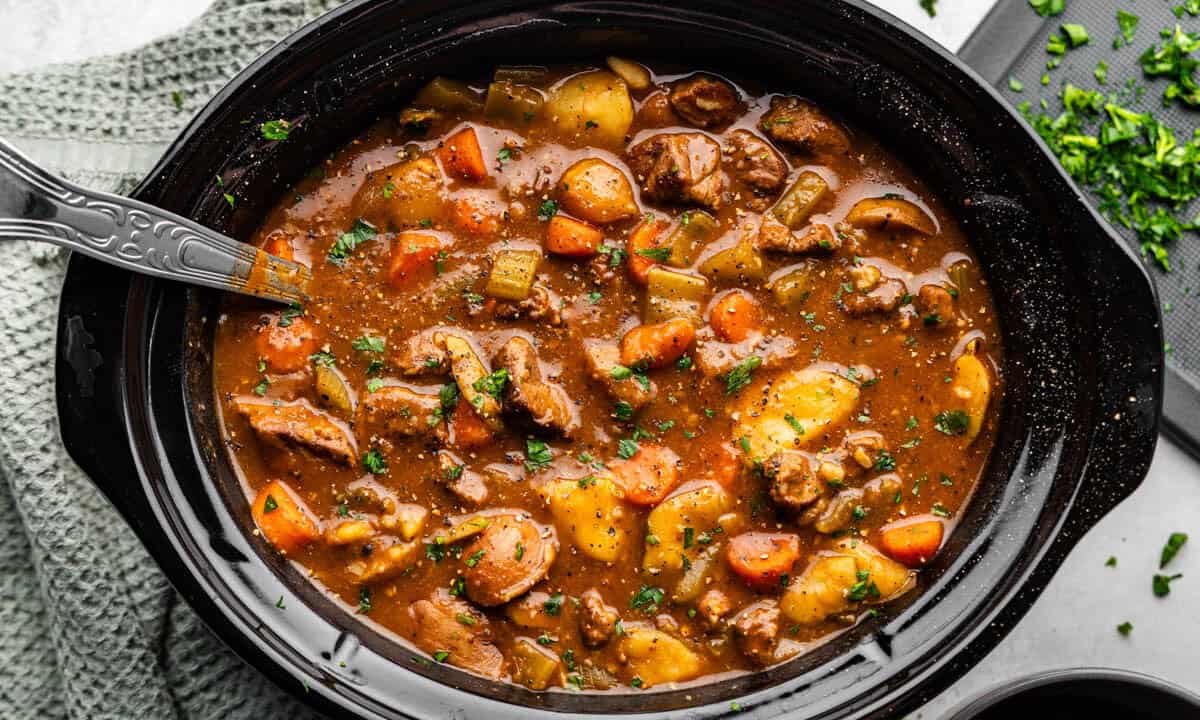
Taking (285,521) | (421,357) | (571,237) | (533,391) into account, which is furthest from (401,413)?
Result: (571,237)

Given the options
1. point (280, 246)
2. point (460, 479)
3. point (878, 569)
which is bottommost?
point (460, 479)

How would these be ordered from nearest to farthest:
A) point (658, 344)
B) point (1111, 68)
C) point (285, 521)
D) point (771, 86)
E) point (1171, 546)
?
point (658, 344)
point (285, 521)
point (771, 86)
point (1171, 546)
point (1111, 68)

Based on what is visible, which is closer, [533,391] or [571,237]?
[533,391]

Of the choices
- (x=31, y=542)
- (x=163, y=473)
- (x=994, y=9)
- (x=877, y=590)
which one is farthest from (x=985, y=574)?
(x=31, y=542)

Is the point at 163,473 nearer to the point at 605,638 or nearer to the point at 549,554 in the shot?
the point at 549,554

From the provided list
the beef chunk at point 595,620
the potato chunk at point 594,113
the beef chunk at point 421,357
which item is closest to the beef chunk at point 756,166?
the potato chunk at point 594,113

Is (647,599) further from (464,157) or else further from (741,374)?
(464,157)

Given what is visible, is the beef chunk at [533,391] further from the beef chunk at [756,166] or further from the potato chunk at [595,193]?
the beef chunk at [756,166]
